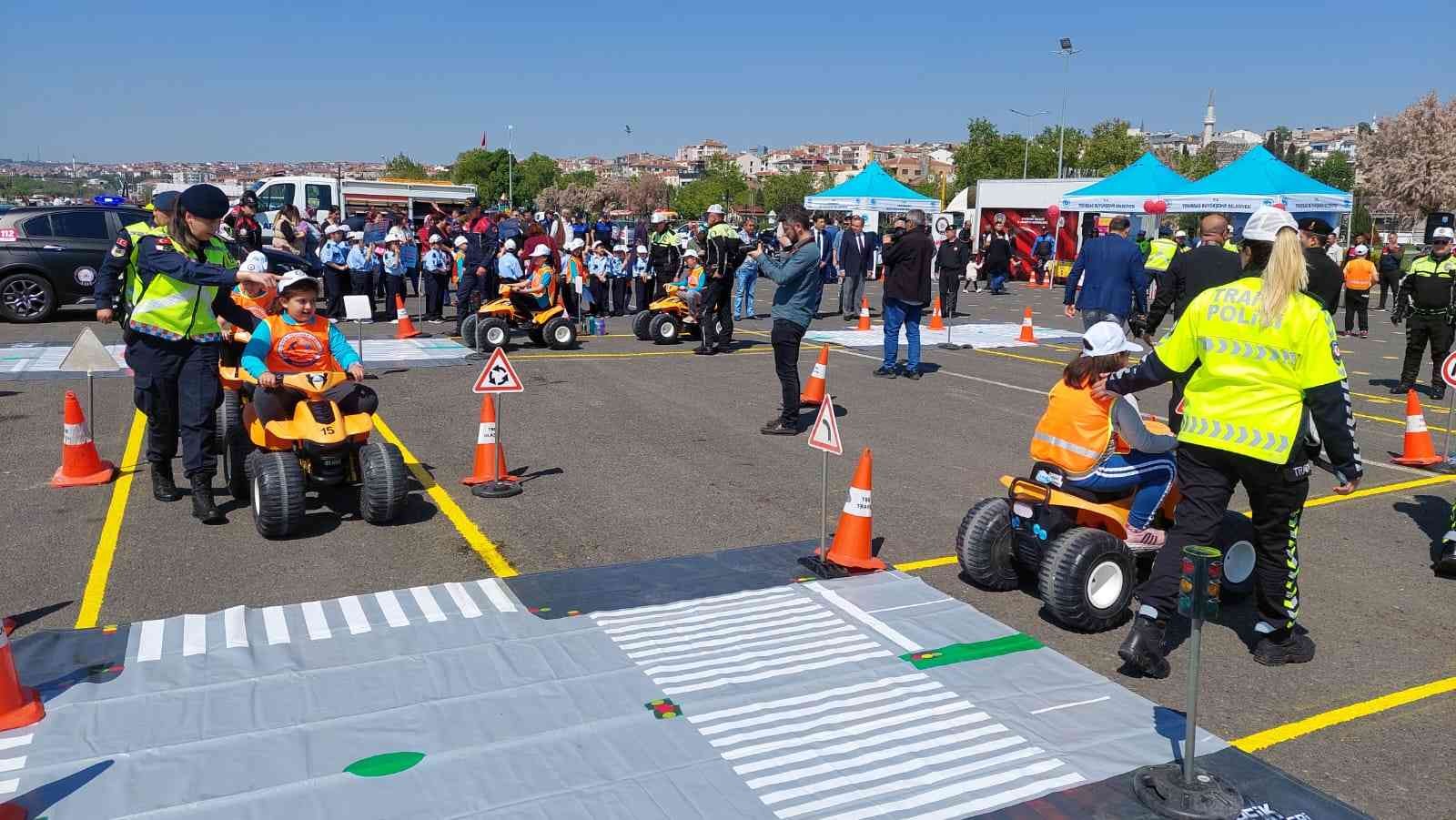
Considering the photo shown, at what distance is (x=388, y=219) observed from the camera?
21359mm

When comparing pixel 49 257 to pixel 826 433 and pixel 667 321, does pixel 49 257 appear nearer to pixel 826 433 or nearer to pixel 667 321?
pixel 667 321

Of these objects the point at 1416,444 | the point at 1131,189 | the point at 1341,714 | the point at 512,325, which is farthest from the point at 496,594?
the point at 1131,189

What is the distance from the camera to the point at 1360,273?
810 inches

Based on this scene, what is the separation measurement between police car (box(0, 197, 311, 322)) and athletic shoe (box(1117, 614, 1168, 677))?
14865mm

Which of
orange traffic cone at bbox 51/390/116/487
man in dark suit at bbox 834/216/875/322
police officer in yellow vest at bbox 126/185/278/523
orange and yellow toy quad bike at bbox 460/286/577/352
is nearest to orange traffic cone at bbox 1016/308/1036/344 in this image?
man in dark suit at bbox 834/216/875/322

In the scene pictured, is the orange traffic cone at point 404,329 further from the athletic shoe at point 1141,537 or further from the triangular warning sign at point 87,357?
the athletic shoe at point 1141,537

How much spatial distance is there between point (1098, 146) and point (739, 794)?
10406 centimetres

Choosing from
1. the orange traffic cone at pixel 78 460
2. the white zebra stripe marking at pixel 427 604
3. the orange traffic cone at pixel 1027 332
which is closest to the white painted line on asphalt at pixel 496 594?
the white zebra stripe marking at pixel 427 604

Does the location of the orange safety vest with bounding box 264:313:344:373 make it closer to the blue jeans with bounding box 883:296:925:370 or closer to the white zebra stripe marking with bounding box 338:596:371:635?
the white zebra stripe marking with bounding box 338:596:371:635

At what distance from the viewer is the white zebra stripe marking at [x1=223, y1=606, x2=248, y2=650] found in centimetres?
510

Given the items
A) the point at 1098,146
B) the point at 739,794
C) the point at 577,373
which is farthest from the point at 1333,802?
the point at 1098,146

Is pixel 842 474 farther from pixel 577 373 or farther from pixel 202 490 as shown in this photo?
pixel 577 373

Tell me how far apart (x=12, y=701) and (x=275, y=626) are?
48.3 inches

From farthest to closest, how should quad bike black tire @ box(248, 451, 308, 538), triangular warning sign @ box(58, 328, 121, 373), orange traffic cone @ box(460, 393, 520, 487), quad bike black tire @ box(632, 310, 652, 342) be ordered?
quad bike black tire @ box(632, 310, 652, 342), triangular warning sign @ box(58, 328, 121, 373), orange traffic cone @ box(460, 393, 520, 487), quad bike black tire @ box(248, 451, 308, 538)
